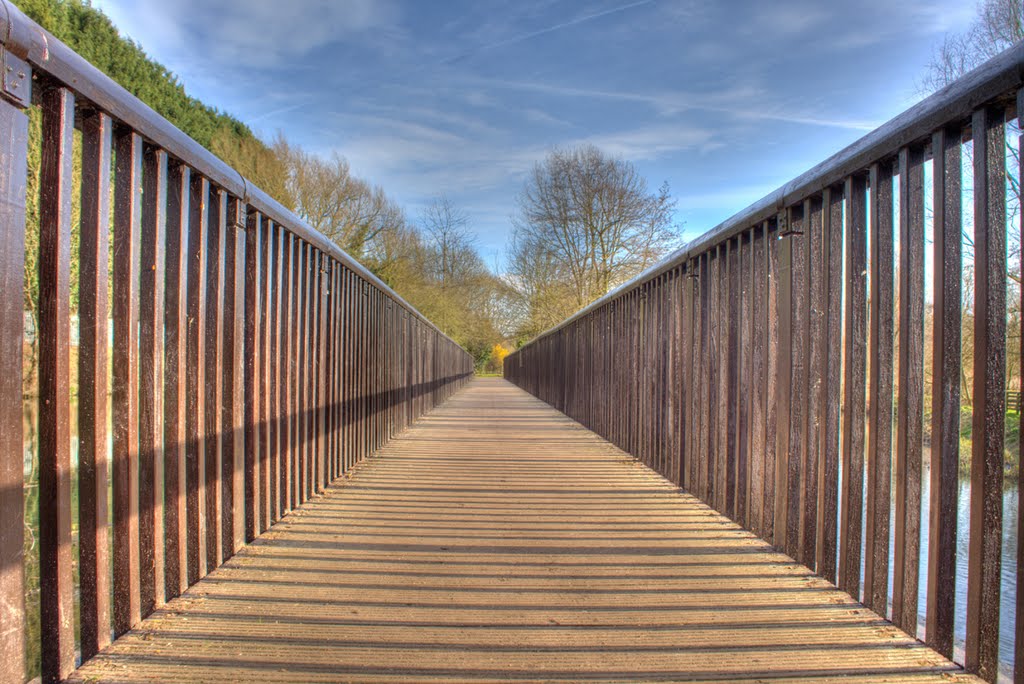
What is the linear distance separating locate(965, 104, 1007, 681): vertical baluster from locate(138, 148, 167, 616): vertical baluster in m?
2.07

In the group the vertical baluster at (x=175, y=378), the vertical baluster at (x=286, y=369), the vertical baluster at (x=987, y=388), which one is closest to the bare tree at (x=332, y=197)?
the vertical baluster at (x=286, y=369)

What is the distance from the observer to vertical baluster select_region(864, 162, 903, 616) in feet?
5.27

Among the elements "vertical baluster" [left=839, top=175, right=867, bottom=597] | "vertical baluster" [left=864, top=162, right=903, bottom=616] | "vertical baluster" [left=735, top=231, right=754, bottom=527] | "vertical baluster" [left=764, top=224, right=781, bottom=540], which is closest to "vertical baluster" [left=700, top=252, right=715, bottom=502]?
"vertical baluster" [left=735, top=231, right=754, bottom=527]

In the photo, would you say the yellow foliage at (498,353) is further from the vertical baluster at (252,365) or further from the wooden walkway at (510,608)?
the vertical baluster at (252,365)

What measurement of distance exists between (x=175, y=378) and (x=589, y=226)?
18.7m

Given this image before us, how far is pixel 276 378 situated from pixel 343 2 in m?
5.13

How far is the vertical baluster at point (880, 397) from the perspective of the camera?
161cm

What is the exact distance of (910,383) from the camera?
150cm

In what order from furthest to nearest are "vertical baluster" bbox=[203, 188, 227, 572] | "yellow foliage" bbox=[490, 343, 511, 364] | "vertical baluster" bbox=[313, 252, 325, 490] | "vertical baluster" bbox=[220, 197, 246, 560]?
"yellow foliage" bbox=[490, 343, 511, 364] → "vertical baluster" bbox=[313, 252, 325, 490] → "vertical baluster" bbox=[220, 197, 246, 560] → "vertical baluster" bbox=[203, 188, 227, 572]

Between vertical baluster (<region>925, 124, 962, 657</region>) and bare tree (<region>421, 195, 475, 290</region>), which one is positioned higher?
bare tree (<region>421, 195, 475, 290</region>)

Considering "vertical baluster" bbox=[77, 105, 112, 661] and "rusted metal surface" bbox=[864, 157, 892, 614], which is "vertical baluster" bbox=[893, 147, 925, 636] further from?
"vertical baluster" bbox=[77, 105, 112, 661]

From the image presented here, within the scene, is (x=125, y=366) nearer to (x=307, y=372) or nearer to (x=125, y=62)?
(x=307, y=372)

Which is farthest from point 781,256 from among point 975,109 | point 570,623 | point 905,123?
point 570,623

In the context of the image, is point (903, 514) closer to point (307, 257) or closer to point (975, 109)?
point (975, 109)
